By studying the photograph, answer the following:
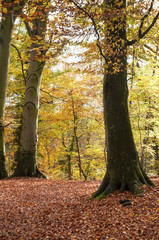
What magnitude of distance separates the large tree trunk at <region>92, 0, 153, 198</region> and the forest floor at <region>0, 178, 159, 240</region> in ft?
1.31

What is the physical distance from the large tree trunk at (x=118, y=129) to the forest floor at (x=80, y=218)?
1.31 ft

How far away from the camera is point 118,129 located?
590cm

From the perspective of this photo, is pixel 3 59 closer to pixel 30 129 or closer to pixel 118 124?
pixel 30 129

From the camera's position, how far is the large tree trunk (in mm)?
5738

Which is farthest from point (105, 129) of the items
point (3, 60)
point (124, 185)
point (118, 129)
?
point (3, 60)

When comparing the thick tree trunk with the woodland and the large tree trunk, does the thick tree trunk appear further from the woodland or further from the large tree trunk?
the large tree trunk

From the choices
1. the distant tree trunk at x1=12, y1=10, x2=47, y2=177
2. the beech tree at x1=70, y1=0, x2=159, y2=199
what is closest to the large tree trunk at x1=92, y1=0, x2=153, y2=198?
the beech tree at x1=70, y1=0, x2=159, y2=199

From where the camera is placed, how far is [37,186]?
834 centimetres

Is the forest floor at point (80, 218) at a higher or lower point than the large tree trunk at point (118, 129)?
lower

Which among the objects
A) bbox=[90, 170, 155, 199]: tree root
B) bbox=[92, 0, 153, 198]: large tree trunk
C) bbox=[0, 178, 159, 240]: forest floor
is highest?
bbox=[92, 0, 153, 198]: large tree trunk

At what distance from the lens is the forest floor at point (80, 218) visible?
364 centimetres

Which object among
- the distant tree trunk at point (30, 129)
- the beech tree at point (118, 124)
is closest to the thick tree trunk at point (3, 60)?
the distant tree trunk at point (30, 129)

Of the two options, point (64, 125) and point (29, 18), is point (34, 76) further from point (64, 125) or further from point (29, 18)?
point (29, 18)

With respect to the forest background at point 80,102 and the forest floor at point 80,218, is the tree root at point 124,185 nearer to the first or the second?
the forest floor at point 80,218
